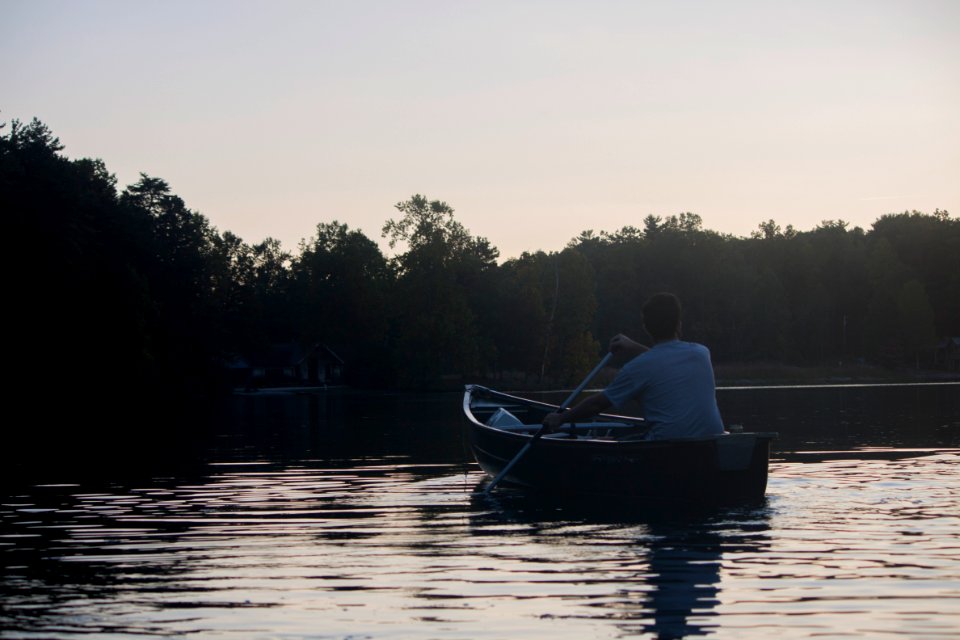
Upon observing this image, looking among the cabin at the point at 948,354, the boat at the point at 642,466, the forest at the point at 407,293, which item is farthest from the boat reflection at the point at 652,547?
the cabin at the point at 948,354

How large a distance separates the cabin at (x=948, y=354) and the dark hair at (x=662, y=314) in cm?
9743

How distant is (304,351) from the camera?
88.7 meters

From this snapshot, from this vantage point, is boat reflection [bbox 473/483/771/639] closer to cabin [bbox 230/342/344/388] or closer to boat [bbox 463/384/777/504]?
boat [bbox 463/384/777/504]

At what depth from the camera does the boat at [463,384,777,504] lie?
10.7 meters

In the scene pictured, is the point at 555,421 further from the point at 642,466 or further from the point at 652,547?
the point at 652,547

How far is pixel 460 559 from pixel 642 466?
3274 mm

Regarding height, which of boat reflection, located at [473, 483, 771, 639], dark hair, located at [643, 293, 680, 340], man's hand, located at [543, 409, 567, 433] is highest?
dark hair, located at [643, 293, 680, 340]

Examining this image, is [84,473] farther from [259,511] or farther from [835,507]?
[835,507]

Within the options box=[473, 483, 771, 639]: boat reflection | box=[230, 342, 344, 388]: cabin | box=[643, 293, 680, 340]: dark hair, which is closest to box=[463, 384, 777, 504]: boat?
box=[473, 483, 771, 639]: boat reflection

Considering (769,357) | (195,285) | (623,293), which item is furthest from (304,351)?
(769,357)

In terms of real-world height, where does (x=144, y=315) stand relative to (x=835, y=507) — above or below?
above

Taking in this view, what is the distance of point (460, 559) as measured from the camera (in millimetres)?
8383

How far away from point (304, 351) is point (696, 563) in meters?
82.2

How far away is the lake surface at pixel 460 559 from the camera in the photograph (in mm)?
6211
